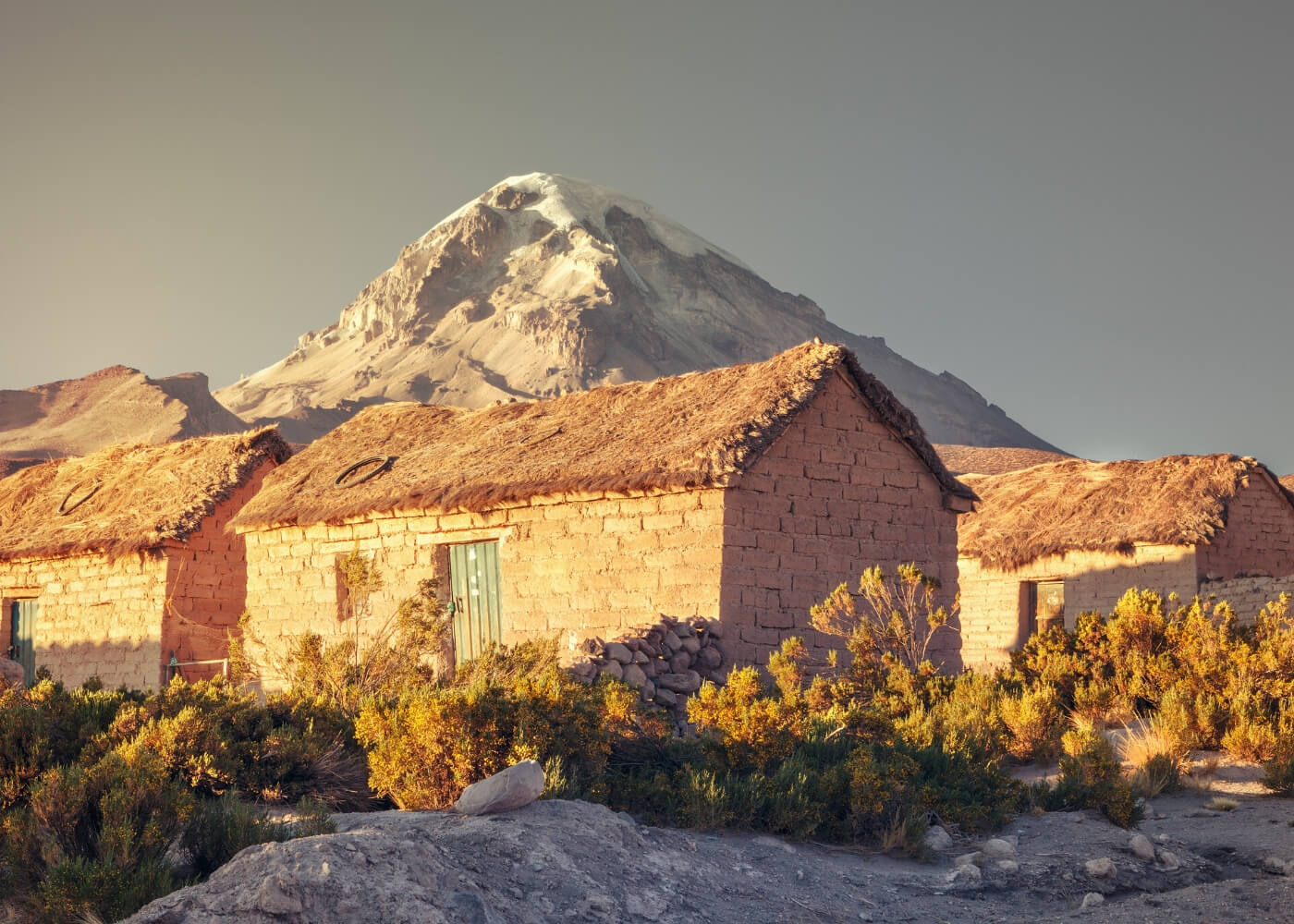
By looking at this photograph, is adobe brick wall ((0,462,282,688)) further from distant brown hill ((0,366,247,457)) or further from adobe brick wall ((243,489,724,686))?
distant brown hill ((0,366,247,457))

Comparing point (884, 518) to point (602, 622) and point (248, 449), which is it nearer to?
point (602, 622)

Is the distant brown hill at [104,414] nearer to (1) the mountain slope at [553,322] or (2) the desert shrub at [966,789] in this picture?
(1) the mountain slope at [553,322]

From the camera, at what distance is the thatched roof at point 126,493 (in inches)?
659

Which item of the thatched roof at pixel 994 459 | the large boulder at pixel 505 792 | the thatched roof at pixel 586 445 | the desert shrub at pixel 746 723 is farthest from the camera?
the thatched roof at pixel 994 459

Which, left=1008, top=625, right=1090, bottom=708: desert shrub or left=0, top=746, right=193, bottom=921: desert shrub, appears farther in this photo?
left=1008, top=625, right=1090, bottom=708: desert shrub

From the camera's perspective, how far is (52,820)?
5.55 meters

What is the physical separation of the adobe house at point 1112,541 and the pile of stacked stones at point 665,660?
790cm

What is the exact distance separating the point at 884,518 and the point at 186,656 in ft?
30.7

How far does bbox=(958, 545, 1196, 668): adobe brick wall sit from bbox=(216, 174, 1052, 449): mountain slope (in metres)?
58.8

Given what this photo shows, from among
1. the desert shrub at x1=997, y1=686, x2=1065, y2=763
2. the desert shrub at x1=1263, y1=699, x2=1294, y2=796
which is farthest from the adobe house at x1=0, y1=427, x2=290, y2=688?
the desert shrub at x1=1263, y1=699, x2=1294, y2=796

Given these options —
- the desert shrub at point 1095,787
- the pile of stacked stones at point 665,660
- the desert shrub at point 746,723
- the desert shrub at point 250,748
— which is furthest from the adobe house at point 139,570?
the desert shrub at point 1095,787

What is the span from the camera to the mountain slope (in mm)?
87562

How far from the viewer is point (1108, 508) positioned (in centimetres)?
1817

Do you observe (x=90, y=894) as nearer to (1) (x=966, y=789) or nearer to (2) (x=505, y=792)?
(2) (x=505, y=792)
